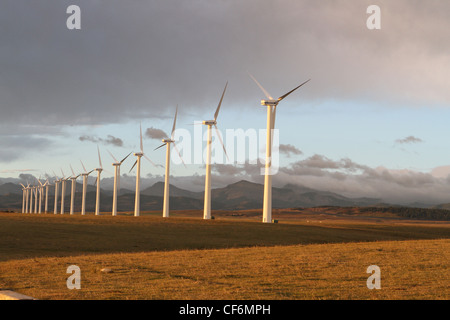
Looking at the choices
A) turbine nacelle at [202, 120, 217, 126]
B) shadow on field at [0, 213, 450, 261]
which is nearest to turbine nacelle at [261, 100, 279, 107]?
turbine nacelle at [202, 120, 217, 126]

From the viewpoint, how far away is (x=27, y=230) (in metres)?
68.6

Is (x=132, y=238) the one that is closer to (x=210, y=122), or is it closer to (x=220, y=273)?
(x=220, y=273)

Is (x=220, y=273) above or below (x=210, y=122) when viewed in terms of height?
below

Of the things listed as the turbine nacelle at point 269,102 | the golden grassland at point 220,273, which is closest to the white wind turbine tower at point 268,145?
the turbine nacelle at point 269,102

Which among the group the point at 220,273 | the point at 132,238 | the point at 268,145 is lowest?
the point at 132,238

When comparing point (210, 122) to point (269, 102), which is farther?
point (210, 122)

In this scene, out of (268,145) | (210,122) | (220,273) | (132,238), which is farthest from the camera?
(210,122)

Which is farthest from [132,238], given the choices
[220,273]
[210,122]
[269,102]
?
[210,122]

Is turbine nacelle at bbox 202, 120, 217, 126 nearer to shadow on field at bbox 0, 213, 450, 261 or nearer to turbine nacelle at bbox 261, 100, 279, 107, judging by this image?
turbine nacelle at bbox 261, 100, 279, 107

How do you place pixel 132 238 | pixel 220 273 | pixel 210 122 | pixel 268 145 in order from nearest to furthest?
1. pixel 220 273
2. pixel 132 238
3. pixel 268 145
4. pixel 210 122

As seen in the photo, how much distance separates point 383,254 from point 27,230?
1822 inches

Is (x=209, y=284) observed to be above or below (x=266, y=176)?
below
